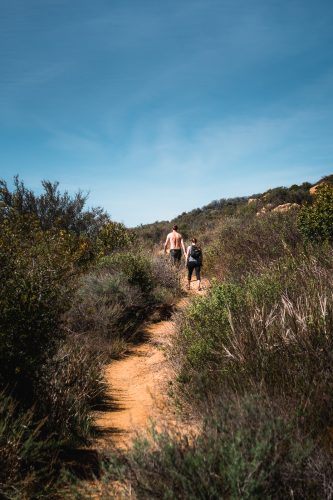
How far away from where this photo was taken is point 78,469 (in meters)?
3.69

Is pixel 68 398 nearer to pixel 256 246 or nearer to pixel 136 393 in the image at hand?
pixel 136 393

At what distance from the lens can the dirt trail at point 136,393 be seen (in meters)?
4.64

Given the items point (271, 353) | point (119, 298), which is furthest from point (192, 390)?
point (119, 298)

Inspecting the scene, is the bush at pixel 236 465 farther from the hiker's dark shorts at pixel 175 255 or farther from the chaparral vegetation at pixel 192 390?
the hiker's dark shorts at pixel 175 255

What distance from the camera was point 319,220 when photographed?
12.0 meters

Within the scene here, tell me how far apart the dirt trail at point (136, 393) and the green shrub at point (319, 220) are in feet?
21.3

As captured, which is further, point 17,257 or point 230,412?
point 17,257

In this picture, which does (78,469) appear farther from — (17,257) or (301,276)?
(301,276)

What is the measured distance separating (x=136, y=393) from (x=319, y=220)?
8.57m

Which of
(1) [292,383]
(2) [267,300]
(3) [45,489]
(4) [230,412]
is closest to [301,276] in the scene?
(2) [267,300]

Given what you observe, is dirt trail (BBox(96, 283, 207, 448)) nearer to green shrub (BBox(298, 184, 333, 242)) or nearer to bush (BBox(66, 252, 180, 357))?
bush (BBox(66, 252, 180, 357))

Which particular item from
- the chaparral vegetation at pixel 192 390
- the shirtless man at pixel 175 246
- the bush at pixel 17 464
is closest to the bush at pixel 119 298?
the chaparral vegetation at pixel 192 390

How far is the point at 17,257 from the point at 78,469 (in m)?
2.34

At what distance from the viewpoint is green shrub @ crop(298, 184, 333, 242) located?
38.9ft
